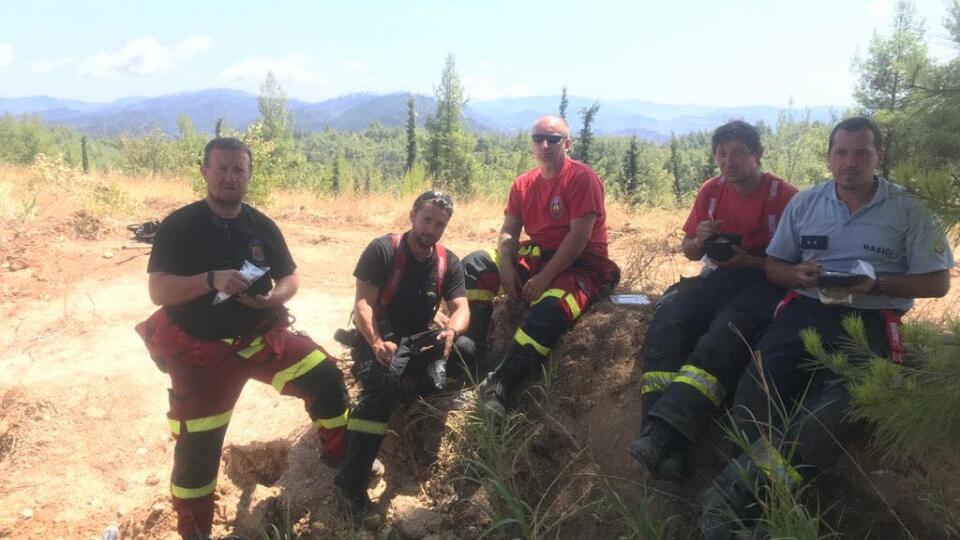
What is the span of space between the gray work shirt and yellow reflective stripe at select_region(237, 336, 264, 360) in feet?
9.13

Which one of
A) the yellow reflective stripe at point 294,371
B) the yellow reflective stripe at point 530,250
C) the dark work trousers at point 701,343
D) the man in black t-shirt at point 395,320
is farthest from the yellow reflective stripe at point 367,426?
the yellow reflective stripe at point 530,250

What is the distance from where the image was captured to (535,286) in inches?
152

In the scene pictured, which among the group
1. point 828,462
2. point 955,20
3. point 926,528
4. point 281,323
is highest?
point 955,20

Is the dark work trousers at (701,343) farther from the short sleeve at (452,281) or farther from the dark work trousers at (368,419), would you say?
the dark work trousers at (368,419)

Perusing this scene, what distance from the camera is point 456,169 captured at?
41.9 metres

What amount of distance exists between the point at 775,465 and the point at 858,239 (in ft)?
4.46

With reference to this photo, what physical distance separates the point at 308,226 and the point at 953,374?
9.29 meters

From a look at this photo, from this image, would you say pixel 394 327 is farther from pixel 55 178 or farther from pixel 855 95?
pixel 855 95

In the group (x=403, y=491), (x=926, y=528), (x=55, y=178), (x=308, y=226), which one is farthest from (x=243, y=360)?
(x=55, y=178)

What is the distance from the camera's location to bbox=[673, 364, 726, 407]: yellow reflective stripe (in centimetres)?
273

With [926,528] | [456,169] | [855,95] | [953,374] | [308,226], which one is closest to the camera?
[953,374]

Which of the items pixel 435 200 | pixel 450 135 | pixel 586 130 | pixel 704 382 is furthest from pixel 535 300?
pixel 450 135

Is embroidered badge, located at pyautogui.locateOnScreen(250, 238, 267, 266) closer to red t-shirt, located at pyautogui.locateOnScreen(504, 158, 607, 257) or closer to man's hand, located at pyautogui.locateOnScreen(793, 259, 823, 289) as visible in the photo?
red t-shirt, located at pyautogui.locateOnScreen(504, 158, 607, 257)

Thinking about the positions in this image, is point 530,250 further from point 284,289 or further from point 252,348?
point 252,348
